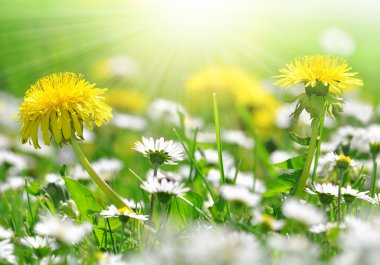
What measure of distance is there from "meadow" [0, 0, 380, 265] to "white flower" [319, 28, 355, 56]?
27 millimetres

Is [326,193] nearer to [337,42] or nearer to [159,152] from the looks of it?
[159,152]

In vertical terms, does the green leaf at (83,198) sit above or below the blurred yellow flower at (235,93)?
below

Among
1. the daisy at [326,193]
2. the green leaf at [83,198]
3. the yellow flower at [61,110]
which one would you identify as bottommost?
the green leaf at [83,198]

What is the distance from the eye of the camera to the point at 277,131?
403 centimetres

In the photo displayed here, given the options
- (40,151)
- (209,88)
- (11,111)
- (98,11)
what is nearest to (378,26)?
(98,11)

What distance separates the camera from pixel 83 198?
206 cm

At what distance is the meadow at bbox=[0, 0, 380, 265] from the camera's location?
151 centimetres

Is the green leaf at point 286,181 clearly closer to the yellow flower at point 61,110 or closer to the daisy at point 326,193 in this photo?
the daisy at point 326,193

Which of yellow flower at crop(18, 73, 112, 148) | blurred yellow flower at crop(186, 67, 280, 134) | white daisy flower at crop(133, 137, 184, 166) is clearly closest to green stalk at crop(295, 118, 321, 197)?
white daisy flower at crop(133, 137, 184, 166)

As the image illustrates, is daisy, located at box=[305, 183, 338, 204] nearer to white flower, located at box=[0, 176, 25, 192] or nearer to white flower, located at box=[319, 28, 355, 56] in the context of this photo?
white flower, located at box=[0, 176, 25, 192]

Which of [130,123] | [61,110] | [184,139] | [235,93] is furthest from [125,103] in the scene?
[61,110]

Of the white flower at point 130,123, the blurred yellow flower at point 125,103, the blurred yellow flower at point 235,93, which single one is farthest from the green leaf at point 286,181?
the blurred yellow flower at point 125,103

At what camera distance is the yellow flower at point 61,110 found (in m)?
1.91

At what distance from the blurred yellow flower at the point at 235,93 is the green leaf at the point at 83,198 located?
2.15 m
